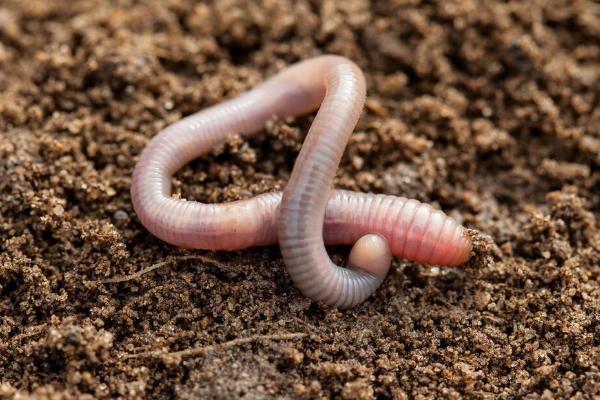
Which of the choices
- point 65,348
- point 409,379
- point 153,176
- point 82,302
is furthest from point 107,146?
point 409,379

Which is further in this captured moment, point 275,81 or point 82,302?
point 275,81

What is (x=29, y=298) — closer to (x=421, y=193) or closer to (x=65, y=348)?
(x=65, y=348)

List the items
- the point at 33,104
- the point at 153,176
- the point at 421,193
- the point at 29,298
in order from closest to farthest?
the point at 29,298
the point at 153,176
the point at 421,193
the point at 33,104

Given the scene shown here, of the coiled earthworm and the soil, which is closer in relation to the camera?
the soil

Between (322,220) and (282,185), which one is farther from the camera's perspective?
(282,185)

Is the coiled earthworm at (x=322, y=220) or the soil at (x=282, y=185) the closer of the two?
the soil at (x=282, y=185)
